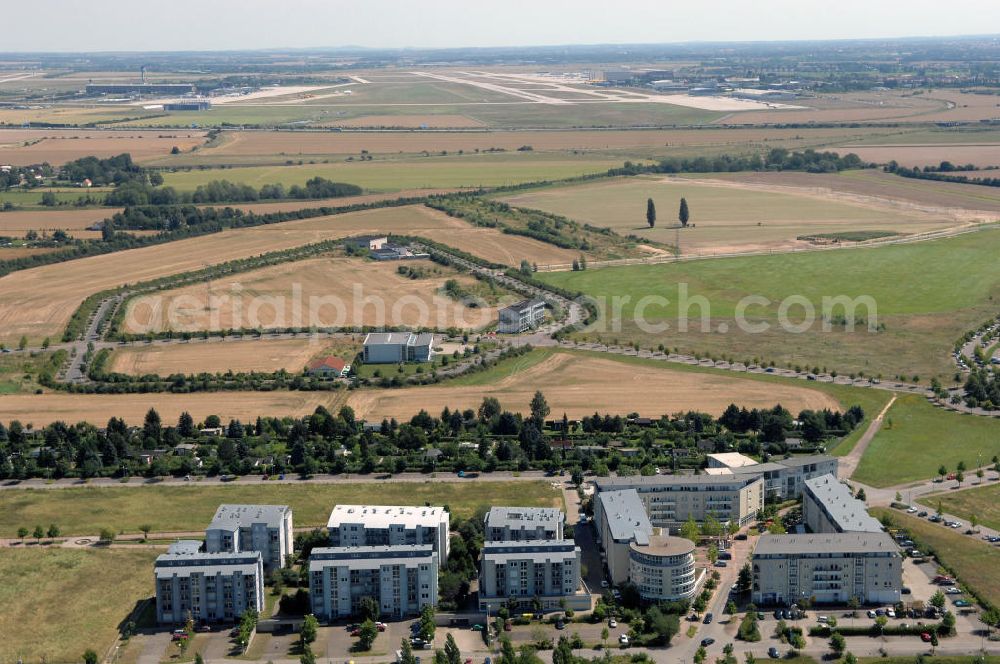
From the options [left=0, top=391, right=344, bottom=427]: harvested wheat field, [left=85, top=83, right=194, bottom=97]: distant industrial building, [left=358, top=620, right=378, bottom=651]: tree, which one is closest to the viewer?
[left=358, top=620, right=378, bottom=651]: tree

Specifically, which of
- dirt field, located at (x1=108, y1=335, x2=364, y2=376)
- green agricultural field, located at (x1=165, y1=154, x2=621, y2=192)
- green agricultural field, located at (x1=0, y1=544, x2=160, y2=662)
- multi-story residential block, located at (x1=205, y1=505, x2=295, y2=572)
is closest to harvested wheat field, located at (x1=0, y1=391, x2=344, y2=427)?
dirt field, located at (x1=108, y1=335, x2=364, y2=376)

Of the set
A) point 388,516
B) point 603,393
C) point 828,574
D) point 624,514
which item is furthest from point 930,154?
point 388,516

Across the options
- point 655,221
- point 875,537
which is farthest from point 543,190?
point 875,537

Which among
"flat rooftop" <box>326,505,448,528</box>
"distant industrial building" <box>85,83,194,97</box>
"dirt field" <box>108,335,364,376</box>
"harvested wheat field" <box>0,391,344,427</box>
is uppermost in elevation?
"distant industrial building" <box>85,83,194,97</box>

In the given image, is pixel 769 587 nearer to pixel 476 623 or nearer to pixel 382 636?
pixel 476 623

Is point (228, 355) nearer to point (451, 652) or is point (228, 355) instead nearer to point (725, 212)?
point (451, 652)

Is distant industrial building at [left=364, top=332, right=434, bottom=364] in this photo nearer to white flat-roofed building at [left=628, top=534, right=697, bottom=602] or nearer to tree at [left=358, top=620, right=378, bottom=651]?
white flat-roofed building at [left=628, top=534, right=697, bottom=602]
